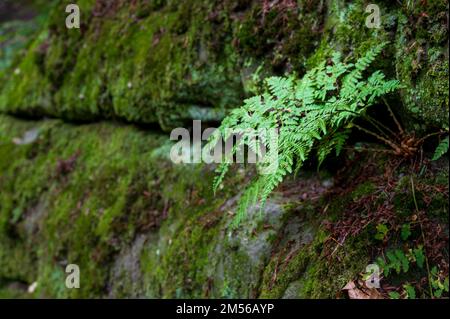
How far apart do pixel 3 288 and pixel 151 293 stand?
3007mm

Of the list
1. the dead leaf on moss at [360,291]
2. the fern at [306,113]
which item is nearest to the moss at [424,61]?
the fern at [306,113]

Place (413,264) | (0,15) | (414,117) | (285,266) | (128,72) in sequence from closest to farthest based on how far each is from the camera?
1. (413,264)
2. (414,117)
3. (285,266)
4. (128,72)
5. (0,15)

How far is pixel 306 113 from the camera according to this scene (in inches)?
111

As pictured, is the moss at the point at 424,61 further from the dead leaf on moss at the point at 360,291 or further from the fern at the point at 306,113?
the dead leaf on moss at the point at 360,291

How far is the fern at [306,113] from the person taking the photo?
8.85 feet

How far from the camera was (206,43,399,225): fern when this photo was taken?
2697mm

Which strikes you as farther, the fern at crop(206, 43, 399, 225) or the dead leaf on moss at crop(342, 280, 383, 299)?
the fern at crop(206, 43, 399, 225)

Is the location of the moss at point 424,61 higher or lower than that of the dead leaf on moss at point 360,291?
higher

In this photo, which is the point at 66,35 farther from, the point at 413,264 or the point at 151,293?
the point at 413,264

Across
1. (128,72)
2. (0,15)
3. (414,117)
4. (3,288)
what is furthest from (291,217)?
(0,15)

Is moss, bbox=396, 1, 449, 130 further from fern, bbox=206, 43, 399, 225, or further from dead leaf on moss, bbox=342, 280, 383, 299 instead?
dead leaf on moss, bbox=342, 280, 383, 299

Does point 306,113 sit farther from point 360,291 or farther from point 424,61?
point 360,291

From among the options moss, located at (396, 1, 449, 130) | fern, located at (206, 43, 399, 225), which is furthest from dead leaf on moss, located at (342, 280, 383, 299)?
moss, located at (396, 1, 449, 130)

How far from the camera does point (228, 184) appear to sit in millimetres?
4164
